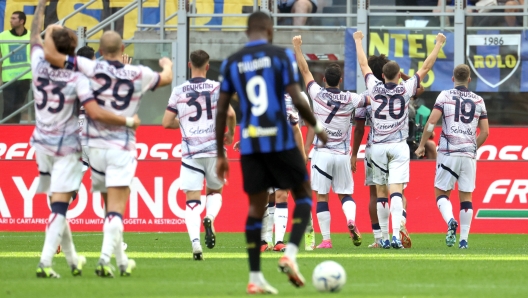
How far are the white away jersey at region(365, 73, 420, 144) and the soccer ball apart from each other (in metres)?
5.83

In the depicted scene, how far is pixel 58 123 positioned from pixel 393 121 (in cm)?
558

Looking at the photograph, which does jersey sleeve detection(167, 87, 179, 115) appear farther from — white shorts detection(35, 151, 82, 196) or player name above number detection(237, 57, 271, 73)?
player name above number detection(237, 57, 271, 73)

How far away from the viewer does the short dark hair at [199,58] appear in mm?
11430

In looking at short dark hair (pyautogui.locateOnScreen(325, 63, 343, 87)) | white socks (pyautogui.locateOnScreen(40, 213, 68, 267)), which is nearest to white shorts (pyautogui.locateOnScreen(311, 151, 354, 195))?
short dark hair (pyautogui.locateOnScreen(325, 63, 343, 87))

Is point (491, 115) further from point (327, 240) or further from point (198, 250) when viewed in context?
point (198, 250)

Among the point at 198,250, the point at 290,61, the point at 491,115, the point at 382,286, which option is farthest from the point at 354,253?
the point at 491,115

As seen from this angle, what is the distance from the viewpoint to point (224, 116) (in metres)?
8.13

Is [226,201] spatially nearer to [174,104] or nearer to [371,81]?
[371,81]

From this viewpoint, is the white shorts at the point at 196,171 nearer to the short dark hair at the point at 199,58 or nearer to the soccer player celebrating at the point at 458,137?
the short dark hair at the point at 199,58

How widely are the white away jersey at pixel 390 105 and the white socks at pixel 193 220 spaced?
3.11m

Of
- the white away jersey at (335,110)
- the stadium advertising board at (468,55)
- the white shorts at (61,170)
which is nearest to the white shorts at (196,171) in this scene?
the white away jersey at (335,110)

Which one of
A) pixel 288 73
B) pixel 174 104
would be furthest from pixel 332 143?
pixel 288 73

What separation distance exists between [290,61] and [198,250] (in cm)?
368

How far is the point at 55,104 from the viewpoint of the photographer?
357 inches
